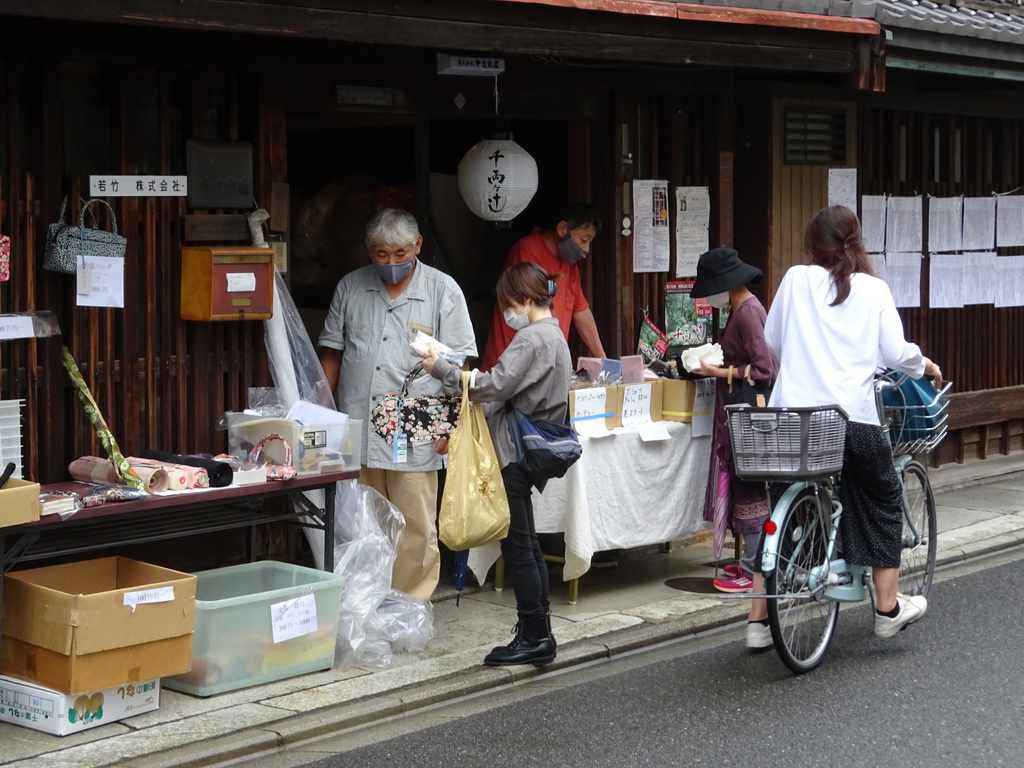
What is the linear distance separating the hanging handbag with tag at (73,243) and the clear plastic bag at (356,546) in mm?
981

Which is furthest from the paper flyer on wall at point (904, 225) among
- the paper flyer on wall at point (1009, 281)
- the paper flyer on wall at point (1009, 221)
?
the paper flyer on wall at point (1009, 281)

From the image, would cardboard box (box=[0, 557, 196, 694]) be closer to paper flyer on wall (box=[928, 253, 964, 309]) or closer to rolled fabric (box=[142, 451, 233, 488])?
rolled fabric (box=[142, 451, 233, 488])

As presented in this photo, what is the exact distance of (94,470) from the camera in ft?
19.9

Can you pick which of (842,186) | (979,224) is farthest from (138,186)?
(979,224)

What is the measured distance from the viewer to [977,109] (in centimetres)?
1156

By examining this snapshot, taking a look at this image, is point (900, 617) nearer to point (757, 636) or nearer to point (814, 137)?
point (757, 636)

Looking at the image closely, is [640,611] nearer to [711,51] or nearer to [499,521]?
[499,521]

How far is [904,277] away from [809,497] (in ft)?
17.3

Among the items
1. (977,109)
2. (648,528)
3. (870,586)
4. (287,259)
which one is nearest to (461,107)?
(287,259)

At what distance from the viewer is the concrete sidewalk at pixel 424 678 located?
210 inches

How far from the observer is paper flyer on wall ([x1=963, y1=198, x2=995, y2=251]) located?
11.6 metres

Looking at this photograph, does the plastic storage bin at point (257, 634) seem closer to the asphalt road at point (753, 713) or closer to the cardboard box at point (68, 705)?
the cardboard box at point (68, 705)

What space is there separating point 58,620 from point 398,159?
5.37 metres

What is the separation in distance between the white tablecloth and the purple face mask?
1.40m
